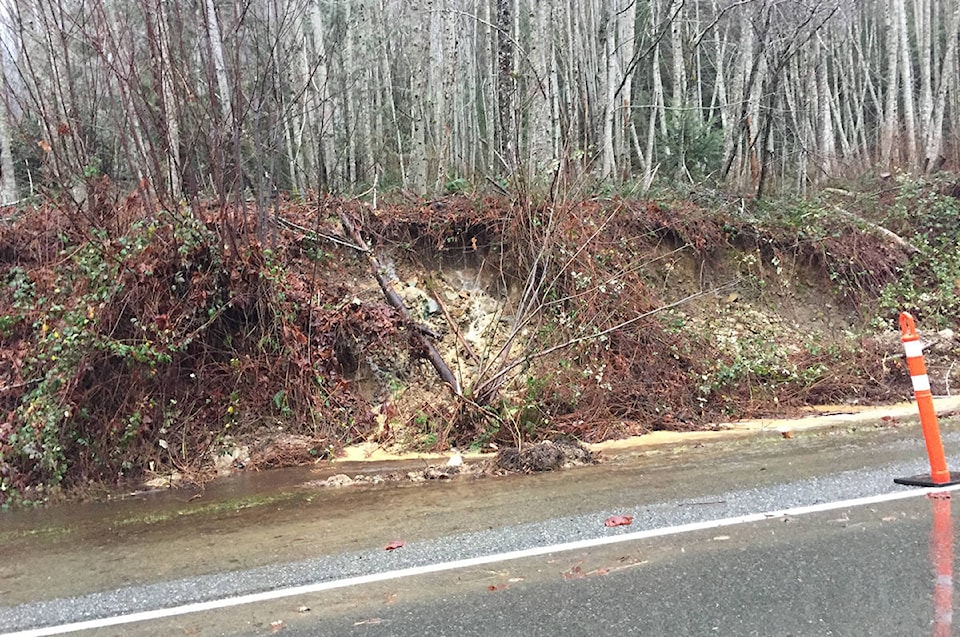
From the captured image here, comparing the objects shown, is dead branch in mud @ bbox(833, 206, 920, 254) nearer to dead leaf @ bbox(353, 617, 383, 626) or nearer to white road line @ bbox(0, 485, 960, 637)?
white road line @ bbox(0, 485, 960, 637)

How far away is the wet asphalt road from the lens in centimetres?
349

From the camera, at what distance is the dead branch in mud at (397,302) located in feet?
30.1

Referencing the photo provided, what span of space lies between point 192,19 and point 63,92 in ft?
6.11

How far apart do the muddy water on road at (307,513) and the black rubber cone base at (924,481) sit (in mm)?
784

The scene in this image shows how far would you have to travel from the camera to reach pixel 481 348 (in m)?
10.5

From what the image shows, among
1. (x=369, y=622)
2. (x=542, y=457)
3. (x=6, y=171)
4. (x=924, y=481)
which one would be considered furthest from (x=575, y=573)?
(x=6, y=171)

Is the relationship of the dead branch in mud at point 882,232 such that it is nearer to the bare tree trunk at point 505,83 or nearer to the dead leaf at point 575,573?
the bare tree trunk at point 505,83

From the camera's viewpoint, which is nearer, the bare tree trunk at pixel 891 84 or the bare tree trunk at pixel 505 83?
the bare tree trunk at pixel 505 83

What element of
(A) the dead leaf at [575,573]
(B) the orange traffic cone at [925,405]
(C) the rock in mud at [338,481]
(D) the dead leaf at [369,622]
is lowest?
(C) the rock in mud at [338,481]

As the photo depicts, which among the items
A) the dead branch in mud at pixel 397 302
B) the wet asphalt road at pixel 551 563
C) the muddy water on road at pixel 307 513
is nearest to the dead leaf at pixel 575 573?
the wet asphalt road at pixel 551 563

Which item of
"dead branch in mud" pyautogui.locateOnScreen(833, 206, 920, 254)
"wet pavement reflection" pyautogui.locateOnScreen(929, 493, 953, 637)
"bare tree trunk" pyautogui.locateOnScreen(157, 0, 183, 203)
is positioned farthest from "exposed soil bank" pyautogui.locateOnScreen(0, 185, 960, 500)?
"wet pavement reflection" pyautogui.locateOnScreen(929, 493, 953, 637)

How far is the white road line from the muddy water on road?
0.61 meters

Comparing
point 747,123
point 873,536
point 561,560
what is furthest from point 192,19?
point 747,123

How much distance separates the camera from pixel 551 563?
4.22 metres
